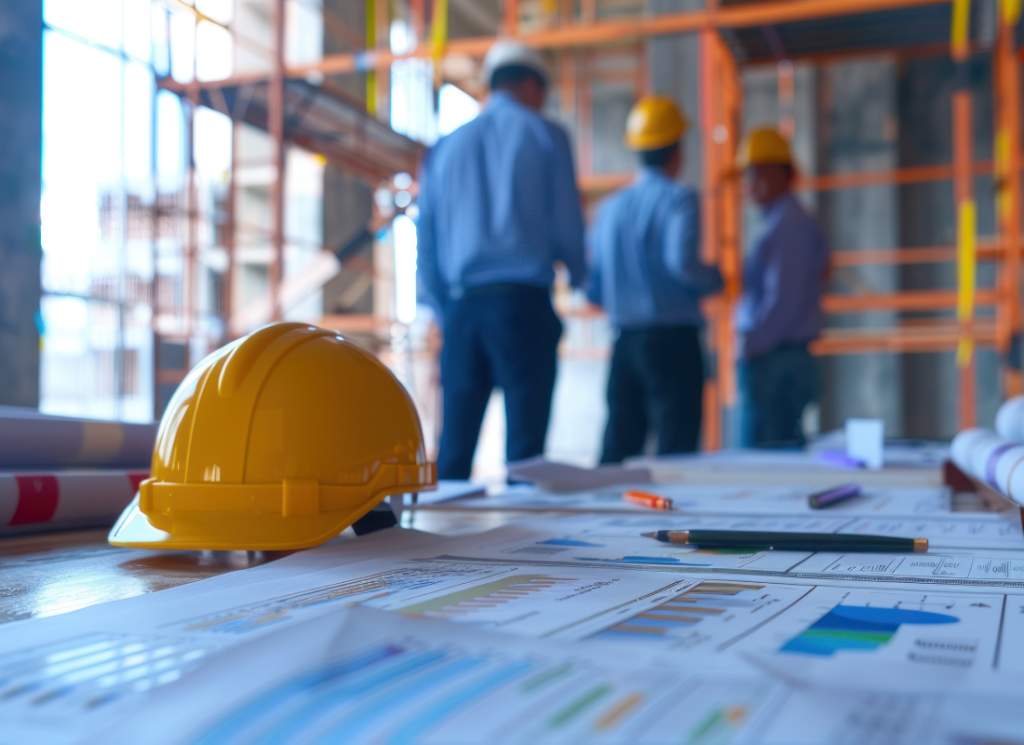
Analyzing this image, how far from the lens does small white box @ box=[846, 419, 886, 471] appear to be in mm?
1896

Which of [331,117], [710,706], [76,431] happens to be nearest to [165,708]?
[710,706]

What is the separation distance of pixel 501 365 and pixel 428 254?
484mm

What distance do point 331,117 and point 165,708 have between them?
663 centimetres

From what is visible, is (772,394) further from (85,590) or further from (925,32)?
(85,590)

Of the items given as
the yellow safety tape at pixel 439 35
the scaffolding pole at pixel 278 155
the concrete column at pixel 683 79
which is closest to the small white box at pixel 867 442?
the yellow safety tape at pixel 439 35

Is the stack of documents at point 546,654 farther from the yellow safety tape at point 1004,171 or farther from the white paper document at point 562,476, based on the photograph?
the yellow safety tape at point 1004,171

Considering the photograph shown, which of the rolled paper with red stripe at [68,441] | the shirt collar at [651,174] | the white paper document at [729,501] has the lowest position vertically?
the white paper document at [729,501]

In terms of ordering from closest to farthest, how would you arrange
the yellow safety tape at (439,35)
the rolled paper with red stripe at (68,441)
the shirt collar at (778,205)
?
the rolled paper with red stripe at (68,441) < the shirt collar at (778,205) < the yellow safety tape at (439,35)

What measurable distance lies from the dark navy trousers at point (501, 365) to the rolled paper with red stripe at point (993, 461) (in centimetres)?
125

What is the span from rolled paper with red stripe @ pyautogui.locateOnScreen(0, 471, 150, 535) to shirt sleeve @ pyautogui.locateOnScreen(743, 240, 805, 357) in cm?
312

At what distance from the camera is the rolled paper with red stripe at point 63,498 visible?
1.06 meters

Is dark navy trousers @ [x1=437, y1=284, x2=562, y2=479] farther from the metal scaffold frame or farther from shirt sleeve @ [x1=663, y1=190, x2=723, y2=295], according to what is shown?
the metal scaffold frame

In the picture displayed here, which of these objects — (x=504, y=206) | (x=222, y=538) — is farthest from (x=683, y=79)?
(x=222, y=538)

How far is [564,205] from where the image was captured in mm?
2805
